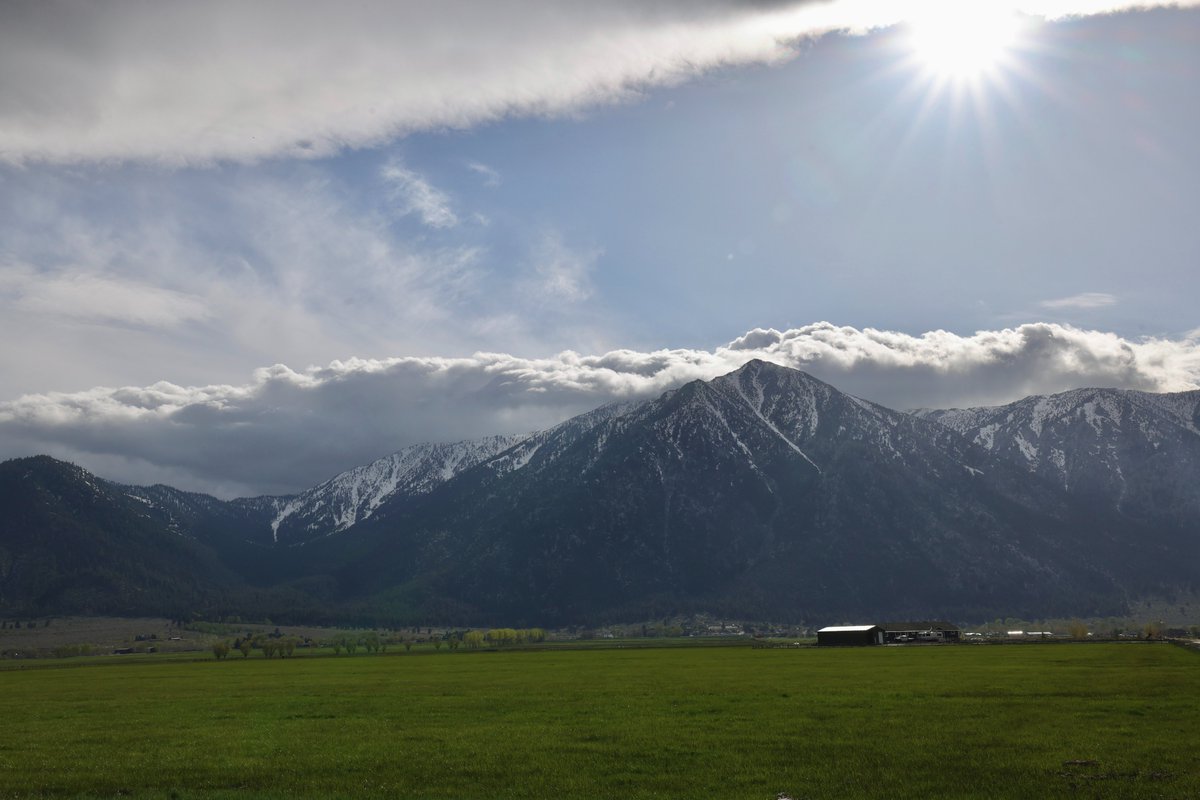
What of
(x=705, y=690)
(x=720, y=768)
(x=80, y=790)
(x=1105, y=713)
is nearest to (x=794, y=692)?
(x=705, y=690)

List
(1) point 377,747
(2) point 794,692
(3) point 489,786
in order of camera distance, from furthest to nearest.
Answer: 1. (2) point 794,692
2. (1) point 377,747
3. (3) point 489,786

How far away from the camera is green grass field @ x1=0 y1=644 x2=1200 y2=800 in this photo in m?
39.3

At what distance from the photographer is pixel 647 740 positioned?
5075 centimetres

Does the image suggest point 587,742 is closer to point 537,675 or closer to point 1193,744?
point 1193,744

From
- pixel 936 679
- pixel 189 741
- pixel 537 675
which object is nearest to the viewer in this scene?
pixel 189 741

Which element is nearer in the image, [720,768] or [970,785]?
[970,785]

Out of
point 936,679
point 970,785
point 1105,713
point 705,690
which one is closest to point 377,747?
point 970,785

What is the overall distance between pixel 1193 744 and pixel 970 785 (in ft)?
54.6

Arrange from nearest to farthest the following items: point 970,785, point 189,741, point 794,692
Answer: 1. point 970,785
2. point 189,741
3. point 794,692

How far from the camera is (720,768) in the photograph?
4244cm

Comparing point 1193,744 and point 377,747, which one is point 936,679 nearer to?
point 1193,744

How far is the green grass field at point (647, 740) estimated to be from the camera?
129ft

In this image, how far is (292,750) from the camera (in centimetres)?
5053

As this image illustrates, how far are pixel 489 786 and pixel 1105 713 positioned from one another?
41792mm
